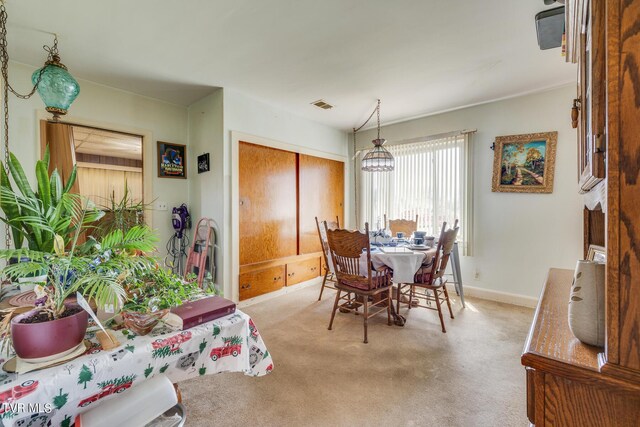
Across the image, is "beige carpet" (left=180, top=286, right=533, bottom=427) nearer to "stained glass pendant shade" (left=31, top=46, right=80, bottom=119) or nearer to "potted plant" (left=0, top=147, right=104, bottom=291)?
"potted plant" (left=0, top=147, right=104, bottom=291)

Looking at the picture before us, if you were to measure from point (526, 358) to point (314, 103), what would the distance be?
3.55 metres

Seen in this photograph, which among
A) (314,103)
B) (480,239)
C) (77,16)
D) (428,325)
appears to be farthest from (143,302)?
(480,239)

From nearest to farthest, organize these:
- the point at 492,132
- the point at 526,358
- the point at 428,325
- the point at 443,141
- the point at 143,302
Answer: the point at 526,358 → the point at 143,302 → the point at 428,325 → the point at 492,132 → the point at 443,141

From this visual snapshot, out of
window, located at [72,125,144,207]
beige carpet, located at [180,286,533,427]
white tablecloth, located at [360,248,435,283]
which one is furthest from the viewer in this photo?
window, located at [72,125,144,207]

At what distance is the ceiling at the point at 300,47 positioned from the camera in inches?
76.5

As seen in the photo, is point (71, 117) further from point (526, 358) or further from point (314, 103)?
point (526, 358)

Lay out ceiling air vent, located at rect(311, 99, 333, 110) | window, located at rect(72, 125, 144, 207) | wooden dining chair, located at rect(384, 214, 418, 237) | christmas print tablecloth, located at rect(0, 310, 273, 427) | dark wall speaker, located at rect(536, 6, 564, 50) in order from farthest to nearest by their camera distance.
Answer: window, located at rect(72, 125, 144, 207)
wooden dining chair, located at rect(384, 214, 418, 237)
ceiling air vent, located at rect(311, 99, 333, 110)
dark wall speaker, located at rect(536, 6, 564, 50)
christmas print tablecloth, located at rect(0, 310, 273, 427)

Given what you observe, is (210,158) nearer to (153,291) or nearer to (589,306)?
(153,291)

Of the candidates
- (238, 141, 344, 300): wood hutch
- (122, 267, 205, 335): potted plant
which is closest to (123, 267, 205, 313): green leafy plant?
(122, 267, 205, 335): potted plant

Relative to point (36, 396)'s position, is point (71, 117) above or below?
above

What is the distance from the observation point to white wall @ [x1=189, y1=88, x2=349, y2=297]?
3303 mm

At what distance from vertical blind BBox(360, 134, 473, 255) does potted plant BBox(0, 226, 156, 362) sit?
3.58 m

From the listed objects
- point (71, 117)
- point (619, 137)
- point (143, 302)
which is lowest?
point (143, 302)

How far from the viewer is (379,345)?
8.01 ft
